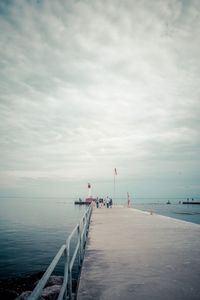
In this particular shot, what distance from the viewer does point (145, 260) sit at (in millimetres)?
6531

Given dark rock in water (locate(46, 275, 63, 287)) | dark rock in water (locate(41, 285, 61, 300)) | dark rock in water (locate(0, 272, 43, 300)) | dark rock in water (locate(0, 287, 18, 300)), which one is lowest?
dark rock in water (locate(0, 272, 43, 300))

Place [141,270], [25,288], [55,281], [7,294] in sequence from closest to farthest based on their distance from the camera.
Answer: [141,270]
[7,294]
[55,281]
[25,288]

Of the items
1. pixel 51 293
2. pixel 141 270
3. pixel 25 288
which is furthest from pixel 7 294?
pixel 141 270

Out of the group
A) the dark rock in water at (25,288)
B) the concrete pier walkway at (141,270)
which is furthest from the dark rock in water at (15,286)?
the concrete pier walkway at (141,270)

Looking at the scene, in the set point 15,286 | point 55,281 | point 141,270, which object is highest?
point 141,270

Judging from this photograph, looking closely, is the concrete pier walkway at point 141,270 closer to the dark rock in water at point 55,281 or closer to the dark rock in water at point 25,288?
the dark rock in water at point 25,288

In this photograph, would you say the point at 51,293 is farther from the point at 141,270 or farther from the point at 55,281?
the point at 141,270

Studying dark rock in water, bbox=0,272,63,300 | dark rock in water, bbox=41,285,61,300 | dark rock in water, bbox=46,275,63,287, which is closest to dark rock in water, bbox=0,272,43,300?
dark rock in water, bbox=0,272,63,300

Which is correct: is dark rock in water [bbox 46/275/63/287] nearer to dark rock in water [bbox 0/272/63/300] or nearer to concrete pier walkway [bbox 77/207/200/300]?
dark rock in water [bbox 0/272/63/300]

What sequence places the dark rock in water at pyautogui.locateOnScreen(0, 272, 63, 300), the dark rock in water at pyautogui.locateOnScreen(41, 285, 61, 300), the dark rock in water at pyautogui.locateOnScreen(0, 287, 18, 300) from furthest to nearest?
the dark rock in water at pyautogui.locateOnScreen(0, 287, 18, 300) < the dark rock in water at pyautogui.locateOnScreen(0, 272, 63, 300) < the dark rock in water at pyautogui.locateOnScreen(41, 285, 61, 300)

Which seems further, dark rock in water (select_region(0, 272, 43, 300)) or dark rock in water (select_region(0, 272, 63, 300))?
dark rock in water (select_region(0, 272, 43, 300))

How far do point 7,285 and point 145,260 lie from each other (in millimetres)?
9145

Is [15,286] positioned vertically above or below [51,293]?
below

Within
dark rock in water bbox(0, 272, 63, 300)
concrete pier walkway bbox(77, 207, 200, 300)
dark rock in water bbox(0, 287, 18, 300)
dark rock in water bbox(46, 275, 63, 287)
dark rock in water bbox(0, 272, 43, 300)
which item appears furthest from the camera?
dark rock in water bbox(0, 272, 43, 300)
